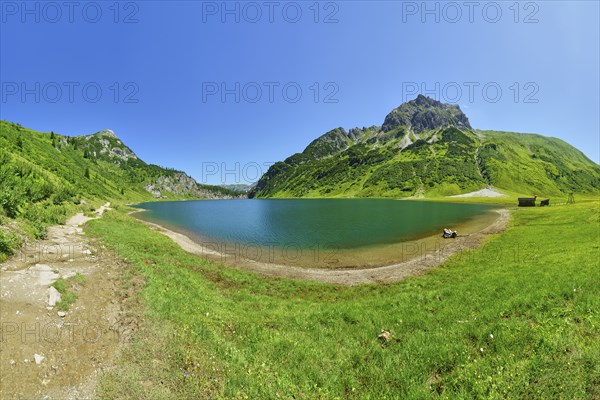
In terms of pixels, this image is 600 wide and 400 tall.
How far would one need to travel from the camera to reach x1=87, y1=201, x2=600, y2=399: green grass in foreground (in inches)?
325

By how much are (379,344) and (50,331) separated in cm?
1442

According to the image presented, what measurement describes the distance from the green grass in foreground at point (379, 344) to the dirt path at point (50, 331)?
1.15 meters

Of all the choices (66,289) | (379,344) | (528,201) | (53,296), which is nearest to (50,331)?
(53,296)

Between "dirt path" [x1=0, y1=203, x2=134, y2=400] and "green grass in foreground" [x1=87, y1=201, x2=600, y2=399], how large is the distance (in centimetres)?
115

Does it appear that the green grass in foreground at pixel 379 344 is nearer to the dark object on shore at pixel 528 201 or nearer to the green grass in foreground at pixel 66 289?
the green grass in foreground at pixel 66 289

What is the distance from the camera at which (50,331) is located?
33.1 ft

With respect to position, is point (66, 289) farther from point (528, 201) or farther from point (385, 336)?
point (528, 201)

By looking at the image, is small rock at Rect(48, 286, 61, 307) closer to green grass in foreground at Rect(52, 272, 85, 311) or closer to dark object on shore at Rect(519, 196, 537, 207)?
green grass in foreground at Rect(52, 272, 85, 311)

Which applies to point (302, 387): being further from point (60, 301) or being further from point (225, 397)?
point (60, 301)

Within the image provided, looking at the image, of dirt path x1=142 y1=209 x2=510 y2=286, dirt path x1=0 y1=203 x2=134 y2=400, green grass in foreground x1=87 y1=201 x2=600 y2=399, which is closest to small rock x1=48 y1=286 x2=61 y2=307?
dirt path x1=0 y1=203 x2=134 y2=400

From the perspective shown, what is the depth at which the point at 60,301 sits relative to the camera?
12.2m

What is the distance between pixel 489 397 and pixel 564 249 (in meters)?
29.0

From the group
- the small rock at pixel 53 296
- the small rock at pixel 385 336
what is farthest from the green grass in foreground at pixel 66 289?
the small rock at pixel 385 336

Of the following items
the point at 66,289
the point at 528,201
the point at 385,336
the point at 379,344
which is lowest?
the point at 379,344
